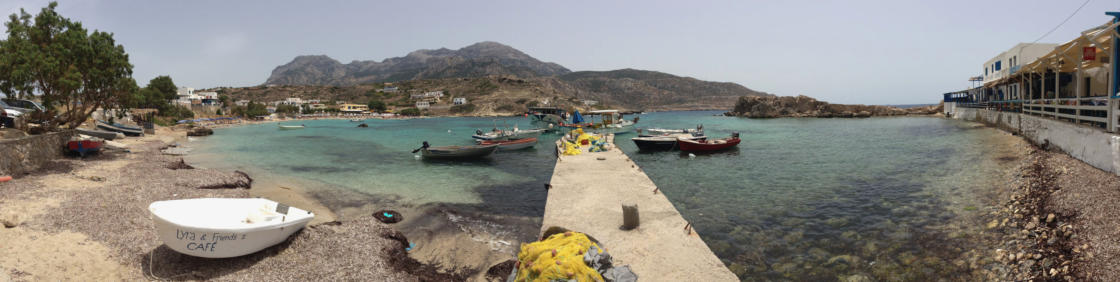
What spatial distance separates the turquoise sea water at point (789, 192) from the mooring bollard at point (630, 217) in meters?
2.14

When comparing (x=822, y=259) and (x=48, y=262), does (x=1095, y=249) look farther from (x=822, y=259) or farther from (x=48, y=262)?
(x=48, y=262)

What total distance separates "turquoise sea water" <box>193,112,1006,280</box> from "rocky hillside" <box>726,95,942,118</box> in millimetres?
67456

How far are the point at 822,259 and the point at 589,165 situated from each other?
456 inches

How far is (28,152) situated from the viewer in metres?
16.0

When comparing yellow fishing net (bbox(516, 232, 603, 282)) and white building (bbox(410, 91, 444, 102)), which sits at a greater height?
white building (bbox(410, 91, 444, 102))

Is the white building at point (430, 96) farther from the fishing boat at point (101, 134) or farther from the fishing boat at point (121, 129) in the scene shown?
the fishing boat at point (101, 134)

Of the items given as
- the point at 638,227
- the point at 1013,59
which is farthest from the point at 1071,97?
the point at 638,227

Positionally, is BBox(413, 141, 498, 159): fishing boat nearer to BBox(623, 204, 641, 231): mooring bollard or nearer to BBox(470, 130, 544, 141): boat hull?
BBox(470, 130, 544, 141): boat hull

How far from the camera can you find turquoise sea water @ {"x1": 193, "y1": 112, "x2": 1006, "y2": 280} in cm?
970

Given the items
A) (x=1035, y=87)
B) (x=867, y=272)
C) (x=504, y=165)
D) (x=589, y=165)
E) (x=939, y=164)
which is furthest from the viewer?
(x=1035, y=87)

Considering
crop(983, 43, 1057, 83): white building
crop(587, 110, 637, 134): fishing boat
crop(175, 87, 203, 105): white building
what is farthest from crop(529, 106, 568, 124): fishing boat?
crop(175, 87, 203, 105): white building

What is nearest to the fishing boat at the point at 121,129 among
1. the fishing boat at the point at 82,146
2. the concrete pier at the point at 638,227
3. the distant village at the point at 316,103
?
the fishing boat at the point at 82,146

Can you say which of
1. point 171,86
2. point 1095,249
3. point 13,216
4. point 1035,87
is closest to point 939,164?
point 1095,249

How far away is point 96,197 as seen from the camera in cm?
1200
